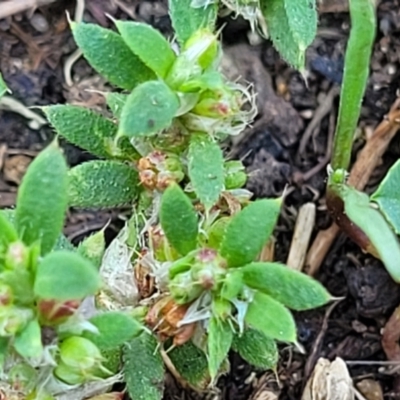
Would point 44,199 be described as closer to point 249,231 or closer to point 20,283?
point 20,283

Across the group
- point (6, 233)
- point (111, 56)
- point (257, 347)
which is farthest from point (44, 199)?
point (257, 347)

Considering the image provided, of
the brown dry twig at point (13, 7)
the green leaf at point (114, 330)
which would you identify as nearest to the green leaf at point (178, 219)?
the green leaf at point (114, 330)

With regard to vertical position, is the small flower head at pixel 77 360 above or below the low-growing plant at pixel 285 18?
below

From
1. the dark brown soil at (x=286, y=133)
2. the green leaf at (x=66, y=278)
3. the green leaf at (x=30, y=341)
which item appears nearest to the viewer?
the green leaf at (x=66, y=278)

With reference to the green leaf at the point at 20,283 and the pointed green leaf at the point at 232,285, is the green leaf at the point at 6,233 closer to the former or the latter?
the green leaf at the point at 20,283

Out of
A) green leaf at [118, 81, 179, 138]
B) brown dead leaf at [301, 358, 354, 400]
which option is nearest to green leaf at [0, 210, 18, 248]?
green leaf at [118, 81, 179, 138]

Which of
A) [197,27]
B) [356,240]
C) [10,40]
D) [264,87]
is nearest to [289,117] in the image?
[264,87]

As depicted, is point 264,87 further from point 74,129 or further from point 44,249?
point 44,249
